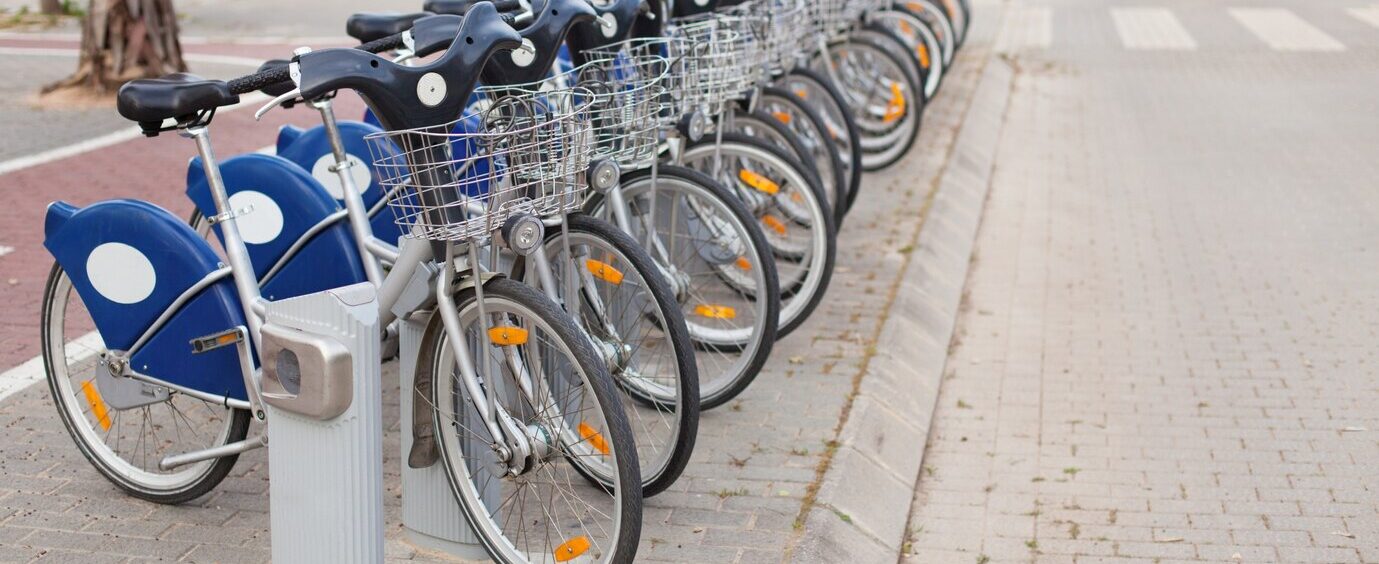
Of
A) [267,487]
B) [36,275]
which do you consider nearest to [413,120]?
[267,487]

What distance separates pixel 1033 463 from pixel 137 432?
9.38ft

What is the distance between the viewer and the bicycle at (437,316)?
3.21 metres

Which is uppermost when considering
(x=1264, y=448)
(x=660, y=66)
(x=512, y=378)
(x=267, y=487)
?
(x=660, y=66)

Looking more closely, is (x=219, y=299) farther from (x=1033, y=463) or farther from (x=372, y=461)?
(x=1033, y=463)

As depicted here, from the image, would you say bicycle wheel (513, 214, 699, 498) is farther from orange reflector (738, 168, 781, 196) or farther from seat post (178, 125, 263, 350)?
orange reflector (738, 168, 781, 196)

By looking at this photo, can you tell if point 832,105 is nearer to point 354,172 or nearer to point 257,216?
point 354,172

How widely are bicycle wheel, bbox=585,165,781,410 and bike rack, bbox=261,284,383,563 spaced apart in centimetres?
167

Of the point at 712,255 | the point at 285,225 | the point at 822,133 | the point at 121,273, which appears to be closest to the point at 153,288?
the point at 121,273

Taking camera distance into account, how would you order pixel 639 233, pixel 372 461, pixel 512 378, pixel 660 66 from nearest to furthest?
pixel 372 461, pixel 512 378, pixel 639 233, pixel 660 66

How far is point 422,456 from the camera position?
11.8ft

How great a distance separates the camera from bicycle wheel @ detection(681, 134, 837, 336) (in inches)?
207

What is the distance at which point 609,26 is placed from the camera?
15.3 feet

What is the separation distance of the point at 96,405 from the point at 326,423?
1.62 meters

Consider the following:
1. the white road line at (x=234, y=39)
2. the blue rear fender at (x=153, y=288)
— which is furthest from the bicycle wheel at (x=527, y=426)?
the white road line at (x=234, y=39)
